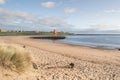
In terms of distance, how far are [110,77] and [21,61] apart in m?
3.86

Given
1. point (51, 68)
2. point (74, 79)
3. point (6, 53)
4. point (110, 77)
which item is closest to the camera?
point (6, 53)

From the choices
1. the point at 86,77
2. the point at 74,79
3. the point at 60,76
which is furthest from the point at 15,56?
the point at 86,77

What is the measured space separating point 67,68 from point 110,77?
2.15 m

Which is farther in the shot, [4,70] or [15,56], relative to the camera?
[15,56]

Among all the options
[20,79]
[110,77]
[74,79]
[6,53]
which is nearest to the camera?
[20,79]

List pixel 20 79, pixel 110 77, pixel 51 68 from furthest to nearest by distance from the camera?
pixel 51 68, pixel 110 77, pixel 20 79

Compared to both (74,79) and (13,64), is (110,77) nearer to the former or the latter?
(74,79)

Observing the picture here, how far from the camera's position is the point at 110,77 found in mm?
6676

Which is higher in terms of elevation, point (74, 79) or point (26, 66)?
point (26, 66)

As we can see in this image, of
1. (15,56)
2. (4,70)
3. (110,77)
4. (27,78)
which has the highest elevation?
(15,56)

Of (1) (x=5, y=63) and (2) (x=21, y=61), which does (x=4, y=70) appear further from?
(2) (x=21, y=61)

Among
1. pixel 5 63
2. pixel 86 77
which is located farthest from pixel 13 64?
pixel 86 77

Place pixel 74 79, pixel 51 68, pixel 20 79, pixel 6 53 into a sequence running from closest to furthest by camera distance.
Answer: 1. pixel 20 79
2. pixel 6 53
3. pixel 74 79
4. pixel 51 68

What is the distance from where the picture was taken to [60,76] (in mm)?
6375
